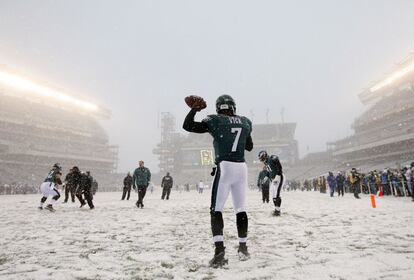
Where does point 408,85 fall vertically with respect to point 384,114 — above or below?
above

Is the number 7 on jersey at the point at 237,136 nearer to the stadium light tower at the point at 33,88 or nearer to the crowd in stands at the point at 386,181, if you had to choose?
the crowd in stands at the point at 386,181

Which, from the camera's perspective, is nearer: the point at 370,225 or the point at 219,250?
the point at 219,250

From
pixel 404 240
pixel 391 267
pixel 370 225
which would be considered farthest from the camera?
pixel 370 225

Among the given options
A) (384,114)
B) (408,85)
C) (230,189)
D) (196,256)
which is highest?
(408,85)

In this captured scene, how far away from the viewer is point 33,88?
5066 centimetres

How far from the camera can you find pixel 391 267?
252 cm

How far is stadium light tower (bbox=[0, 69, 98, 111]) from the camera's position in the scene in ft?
152

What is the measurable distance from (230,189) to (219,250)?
2.48 feet

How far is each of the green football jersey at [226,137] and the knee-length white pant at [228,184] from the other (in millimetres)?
88

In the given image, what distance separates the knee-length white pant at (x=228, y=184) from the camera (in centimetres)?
323

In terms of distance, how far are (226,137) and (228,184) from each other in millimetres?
571

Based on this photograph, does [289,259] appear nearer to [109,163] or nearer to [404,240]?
[404,240]

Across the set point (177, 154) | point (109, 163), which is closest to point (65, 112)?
point (109, 163)

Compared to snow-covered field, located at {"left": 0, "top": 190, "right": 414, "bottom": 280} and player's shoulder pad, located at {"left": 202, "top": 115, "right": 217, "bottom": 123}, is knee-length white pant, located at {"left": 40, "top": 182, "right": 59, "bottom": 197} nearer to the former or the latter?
snow-covered field, located at {"left": 0, "top": 190, "right": 414, "bottom": 280}
